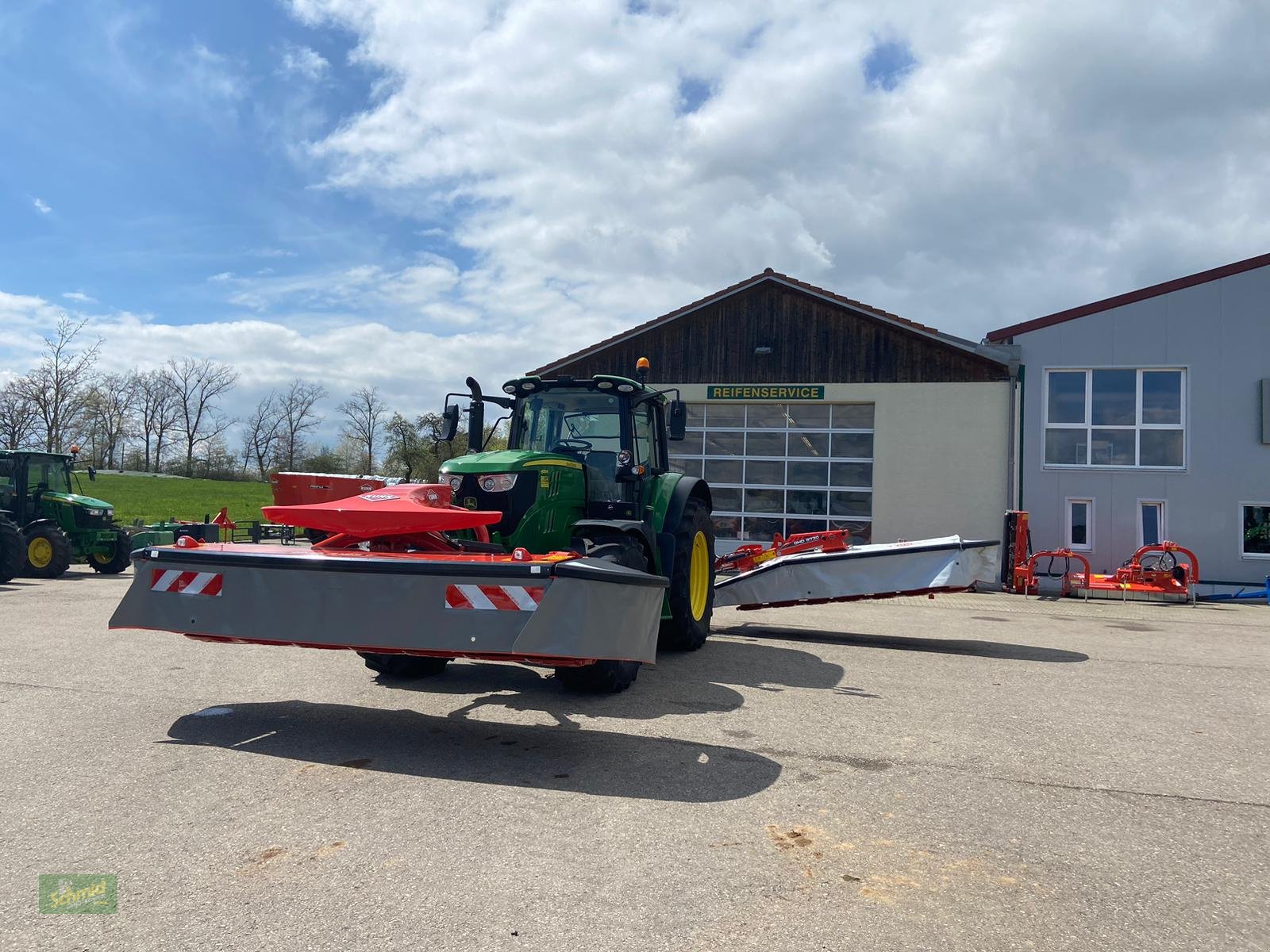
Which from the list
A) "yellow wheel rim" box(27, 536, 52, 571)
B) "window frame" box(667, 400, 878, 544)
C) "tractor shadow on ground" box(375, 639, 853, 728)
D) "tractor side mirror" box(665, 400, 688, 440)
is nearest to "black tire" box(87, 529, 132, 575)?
"yellow wheel rim" box(27, 536, 52, 571)

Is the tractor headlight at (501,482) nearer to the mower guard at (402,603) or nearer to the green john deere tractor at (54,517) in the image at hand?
the mower guard at (402,603)

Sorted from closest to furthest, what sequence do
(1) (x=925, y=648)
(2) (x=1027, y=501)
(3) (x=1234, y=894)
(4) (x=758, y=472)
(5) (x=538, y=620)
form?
(3) (x=1234, y=894)
(5) (x=538, y=620)
(1) (x=925, y=648)
(2) (x=1027, y=501)
(4) (x=758, y=472)

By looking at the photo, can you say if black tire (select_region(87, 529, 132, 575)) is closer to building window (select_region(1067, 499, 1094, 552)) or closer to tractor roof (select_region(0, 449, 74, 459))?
tractor roof (select_region(0, 449, 74, 459))

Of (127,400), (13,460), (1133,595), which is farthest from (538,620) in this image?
(127,400)

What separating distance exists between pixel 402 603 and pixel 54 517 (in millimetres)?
15141

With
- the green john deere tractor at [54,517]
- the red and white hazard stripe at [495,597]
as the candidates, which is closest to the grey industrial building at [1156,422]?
the red and white hazard stripe at [495,597]

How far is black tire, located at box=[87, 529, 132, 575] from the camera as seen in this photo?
690 inches

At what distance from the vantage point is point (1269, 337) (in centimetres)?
1753

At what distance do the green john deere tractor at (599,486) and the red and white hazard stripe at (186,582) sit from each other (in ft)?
6.83

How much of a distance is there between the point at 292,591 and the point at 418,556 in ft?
2.32

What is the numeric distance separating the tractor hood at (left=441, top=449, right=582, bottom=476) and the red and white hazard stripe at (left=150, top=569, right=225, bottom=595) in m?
2.21

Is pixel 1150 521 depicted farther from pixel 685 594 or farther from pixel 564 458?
pixel 564 458

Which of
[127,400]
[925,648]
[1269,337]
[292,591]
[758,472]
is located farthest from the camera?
[127,400]

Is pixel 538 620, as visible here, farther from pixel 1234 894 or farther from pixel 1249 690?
pixel 1249 690
